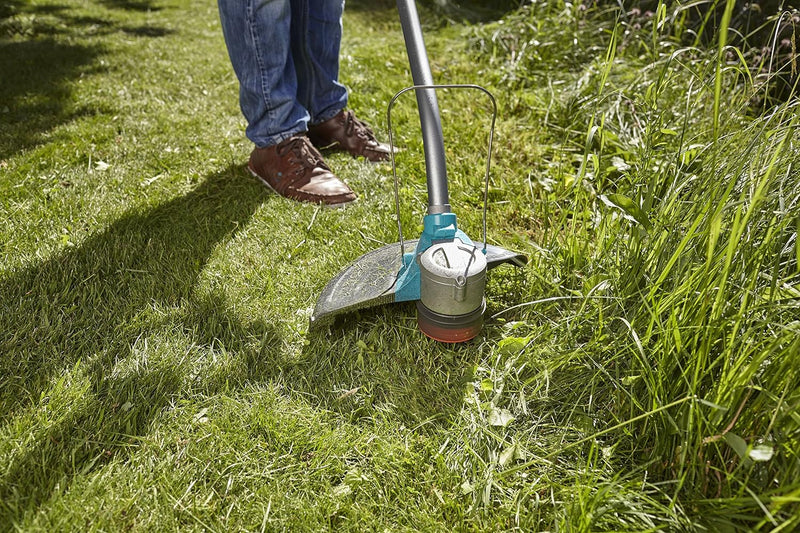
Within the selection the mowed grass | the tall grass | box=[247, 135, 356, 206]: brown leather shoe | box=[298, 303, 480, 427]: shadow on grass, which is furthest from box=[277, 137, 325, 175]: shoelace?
the tall grass

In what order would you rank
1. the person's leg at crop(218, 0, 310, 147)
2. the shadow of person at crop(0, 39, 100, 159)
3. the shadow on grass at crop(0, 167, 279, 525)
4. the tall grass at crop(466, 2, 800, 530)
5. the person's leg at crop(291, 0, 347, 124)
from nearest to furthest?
the tall grass at crop(466, 2, 800, 530)
the shadow on grass at crop(0, 167, 279, 525)
the person's leg at crop(218, 0, 310, 147)
the person's leg at crop(291, 0, 347, 124)
the shadow of person at crop(0, 39, 100, 159)

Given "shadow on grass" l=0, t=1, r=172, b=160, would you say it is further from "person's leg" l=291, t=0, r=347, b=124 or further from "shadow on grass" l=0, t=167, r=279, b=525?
"person's leg" l=291, t=0, r=347, b=124

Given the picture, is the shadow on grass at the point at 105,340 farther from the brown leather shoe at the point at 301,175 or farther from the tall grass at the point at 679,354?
the tall grass at the point at 679,354

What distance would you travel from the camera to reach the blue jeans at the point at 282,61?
2143 millimetres

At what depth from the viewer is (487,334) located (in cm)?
167

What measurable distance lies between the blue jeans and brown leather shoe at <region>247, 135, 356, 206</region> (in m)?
0.05

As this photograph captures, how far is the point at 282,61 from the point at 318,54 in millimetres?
401

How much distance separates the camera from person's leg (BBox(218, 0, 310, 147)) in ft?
6.97

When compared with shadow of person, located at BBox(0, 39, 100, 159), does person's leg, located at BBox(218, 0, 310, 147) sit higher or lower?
higher

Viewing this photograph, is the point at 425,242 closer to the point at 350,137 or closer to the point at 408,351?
the point at 408,351

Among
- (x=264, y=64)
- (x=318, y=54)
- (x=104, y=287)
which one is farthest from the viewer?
(x=318, y=54)

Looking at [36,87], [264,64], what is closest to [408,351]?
[264,64]

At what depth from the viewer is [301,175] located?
7.76 ft

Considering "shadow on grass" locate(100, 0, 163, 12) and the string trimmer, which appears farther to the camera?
"shadow on grass" locate(100, 0, 163, 12)
